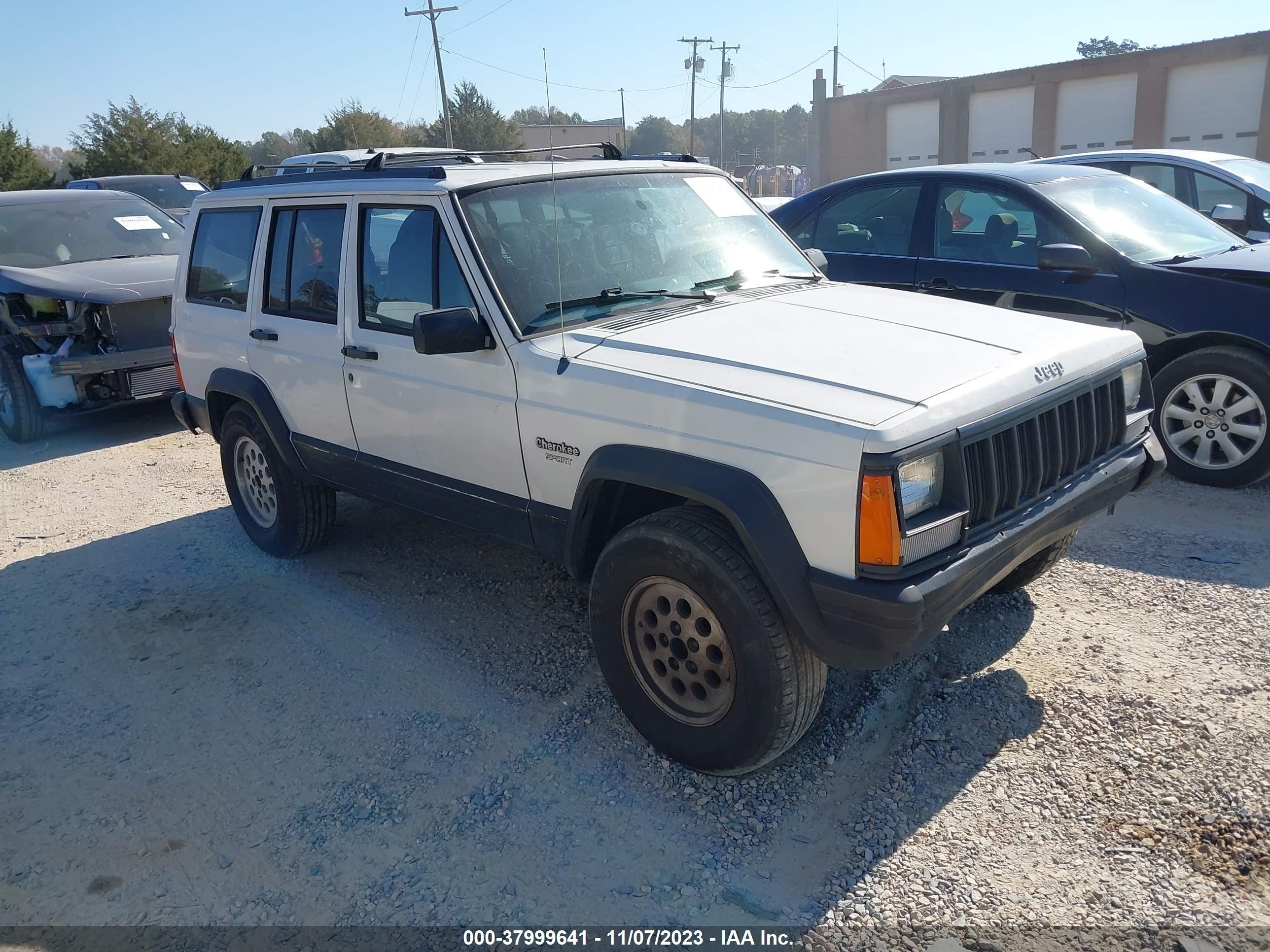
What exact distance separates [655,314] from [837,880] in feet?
6.75

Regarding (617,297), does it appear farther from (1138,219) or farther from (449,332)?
(1138,219)

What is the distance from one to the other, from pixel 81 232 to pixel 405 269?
6848 millimetres

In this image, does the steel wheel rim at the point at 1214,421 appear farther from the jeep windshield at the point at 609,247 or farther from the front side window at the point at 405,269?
the front side window at the point at 405,269

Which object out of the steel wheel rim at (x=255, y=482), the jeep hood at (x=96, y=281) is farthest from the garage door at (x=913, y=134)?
the steel wheel rim at (x=255, y=482)

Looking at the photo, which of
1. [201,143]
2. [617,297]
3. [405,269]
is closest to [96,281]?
[405,269]

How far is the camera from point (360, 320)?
4.23m

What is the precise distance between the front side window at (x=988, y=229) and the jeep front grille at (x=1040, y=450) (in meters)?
2.72

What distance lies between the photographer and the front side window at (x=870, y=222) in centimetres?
647

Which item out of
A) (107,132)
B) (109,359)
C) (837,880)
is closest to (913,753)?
(837,880)

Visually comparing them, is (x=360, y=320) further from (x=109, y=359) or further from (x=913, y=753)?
(x=109, y=359)

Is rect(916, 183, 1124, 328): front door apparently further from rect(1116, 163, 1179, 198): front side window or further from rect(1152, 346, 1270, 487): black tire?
rect(1116, 163, 1179, 198): front side window

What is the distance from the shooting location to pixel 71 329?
7.96 m

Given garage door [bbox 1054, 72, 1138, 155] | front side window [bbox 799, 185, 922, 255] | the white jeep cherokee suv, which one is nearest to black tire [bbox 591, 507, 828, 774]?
the white jeep cherokee suv

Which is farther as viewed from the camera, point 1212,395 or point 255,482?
point 255,482
